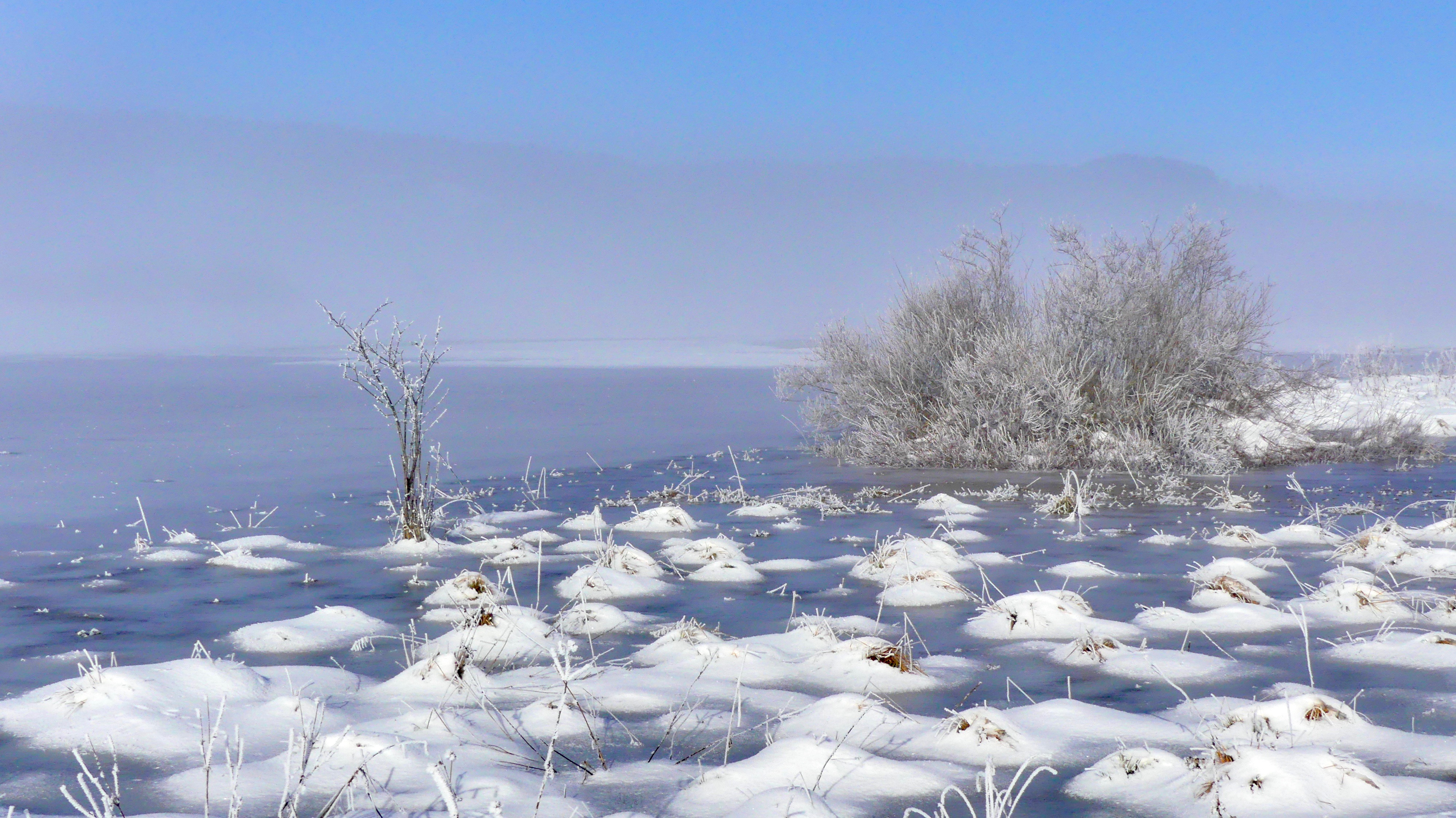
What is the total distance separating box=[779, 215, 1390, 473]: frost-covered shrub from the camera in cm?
1482

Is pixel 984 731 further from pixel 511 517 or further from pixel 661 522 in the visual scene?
pixel 511 517

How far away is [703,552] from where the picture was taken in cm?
880

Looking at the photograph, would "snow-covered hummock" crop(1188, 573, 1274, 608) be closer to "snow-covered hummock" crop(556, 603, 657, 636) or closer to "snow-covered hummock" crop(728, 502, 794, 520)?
"snow-covered hummock" crop(556, 603, 657, 636)

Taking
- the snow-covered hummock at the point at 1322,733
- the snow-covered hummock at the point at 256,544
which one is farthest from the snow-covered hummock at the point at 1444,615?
the snow-covered hummock at the point at 256,544

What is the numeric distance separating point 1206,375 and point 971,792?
1283 cm

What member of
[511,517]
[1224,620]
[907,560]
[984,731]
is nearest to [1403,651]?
[1224,620]

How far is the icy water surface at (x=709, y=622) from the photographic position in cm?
430

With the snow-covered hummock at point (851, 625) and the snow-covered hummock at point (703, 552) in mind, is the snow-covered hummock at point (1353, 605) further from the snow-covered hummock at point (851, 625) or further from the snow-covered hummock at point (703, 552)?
the snow-covered hummock at point (703, 552)

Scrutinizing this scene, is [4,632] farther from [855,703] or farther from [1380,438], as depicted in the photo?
[1380,438]

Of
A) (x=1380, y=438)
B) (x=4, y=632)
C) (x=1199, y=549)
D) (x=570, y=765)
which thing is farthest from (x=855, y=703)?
(x=1380, y=438)

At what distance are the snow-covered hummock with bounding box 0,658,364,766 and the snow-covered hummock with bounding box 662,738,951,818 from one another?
153 centimetres

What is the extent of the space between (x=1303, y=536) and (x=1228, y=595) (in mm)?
2896

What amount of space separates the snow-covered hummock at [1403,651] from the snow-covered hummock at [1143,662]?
2.06 feet

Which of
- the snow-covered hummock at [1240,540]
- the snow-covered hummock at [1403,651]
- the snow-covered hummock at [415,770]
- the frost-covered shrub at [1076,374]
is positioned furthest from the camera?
the frost-covered shrub at [1076,374]
